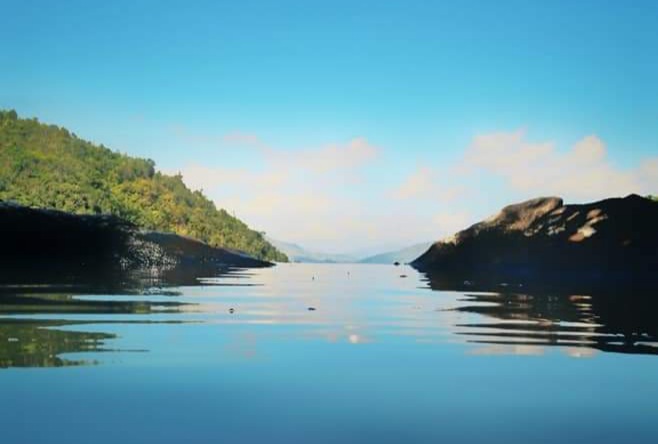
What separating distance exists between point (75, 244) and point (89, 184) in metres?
122

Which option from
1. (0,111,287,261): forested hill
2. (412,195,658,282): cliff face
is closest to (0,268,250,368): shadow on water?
(412,195,658,282): cliff face

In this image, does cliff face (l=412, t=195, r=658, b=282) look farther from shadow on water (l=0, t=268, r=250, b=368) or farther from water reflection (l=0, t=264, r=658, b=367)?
shadow on water (l=0, t=268, r=250, b=368)

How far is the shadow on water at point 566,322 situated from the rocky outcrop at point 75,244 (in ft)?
79.0

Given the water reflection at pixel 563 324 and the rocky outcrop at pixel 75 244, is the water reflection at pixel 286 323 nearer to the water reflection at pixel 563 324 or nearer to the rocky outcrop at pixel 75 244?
the water reflection at pixel 563 324

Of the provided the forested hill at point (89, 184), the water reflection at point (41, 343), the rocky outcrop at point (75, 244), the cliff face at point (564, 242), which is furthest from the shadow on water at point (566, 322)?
the forested hill at point (89, 184)

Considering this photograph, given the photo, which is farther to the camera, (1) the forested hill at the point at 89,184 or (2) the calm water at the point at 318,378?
(1) the forested hill at the point at 89,184

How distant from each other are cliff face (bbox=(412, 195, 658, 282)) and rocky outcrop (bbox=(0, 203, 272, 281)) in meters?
22.7

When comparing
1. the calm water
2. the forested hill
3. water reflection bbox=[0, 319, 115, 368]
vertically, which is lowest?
the calm water

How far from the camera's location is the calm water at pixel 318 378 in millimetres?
6496

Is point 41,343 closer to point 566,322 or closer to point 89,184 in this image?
point 566,322

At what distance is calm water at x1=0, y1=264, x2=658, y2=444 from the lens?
256 inches

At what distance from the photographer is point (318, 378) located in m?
8.88

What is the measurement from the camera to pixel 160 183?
19800 centimetres

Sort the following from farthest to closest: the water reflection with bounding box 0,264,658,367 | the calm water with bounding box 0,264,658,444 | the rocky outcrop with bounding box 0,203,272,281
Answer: the rocky outcrop with bounding box 0,203,272,281
the water reflection with bounding box 0,264,658,367
the calm water with bounding box 0,264,658,444
